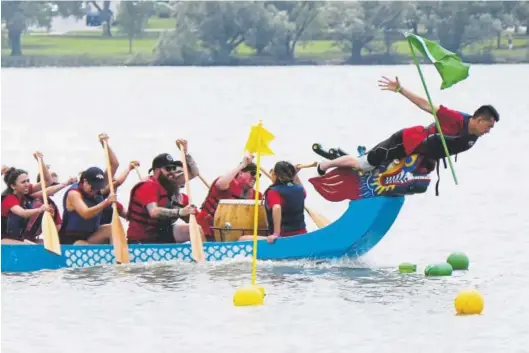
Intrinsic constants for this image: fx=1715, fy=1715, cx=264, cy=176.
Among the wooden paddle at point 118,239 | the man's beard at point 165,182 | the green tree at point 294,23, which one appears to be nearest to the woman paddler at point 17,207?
the wooden paddle at point 118,239

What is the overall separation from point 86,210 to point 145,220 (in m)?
0.68

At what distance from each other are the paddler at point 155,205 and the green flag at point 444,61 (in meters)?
2.84

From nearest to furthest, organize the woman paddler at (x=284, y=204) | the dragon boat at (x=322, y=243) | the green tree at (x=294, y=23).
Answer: the dragon boat at (x=322, y=243) → the woman paddler at (x=284, y=204) → the green tree at (x=294, y=23)

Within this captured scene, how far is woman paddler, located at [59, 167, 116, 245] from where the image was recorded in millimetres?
18031

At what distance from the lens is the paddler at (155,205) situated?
59.0ft

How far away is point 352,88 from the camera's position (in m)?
73.4

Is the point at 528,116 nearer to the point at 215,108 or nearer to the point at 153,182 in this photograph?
the point at 215,108

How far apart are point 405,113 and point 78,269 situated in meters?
38.3

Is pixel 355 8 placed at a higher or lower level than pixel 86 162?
higher

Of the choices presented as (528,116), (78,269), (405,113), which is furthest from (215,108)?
(78,269)

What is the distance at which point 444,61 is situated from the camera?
1755cm

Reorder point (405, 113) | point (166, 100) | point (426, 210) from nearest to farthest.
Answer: point (426, 210) → point (405, 113) → point (166, 100)

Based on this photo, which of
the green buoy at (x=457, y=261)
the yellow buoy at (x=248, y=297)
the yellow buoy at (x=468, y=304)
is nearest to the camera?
the yellow buoy at (x=468, y=304)

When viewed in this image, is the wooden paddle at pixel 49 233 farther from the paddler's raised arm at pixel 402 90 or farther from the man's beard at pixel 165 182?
the paddler's raised arm at pixel 402 90
